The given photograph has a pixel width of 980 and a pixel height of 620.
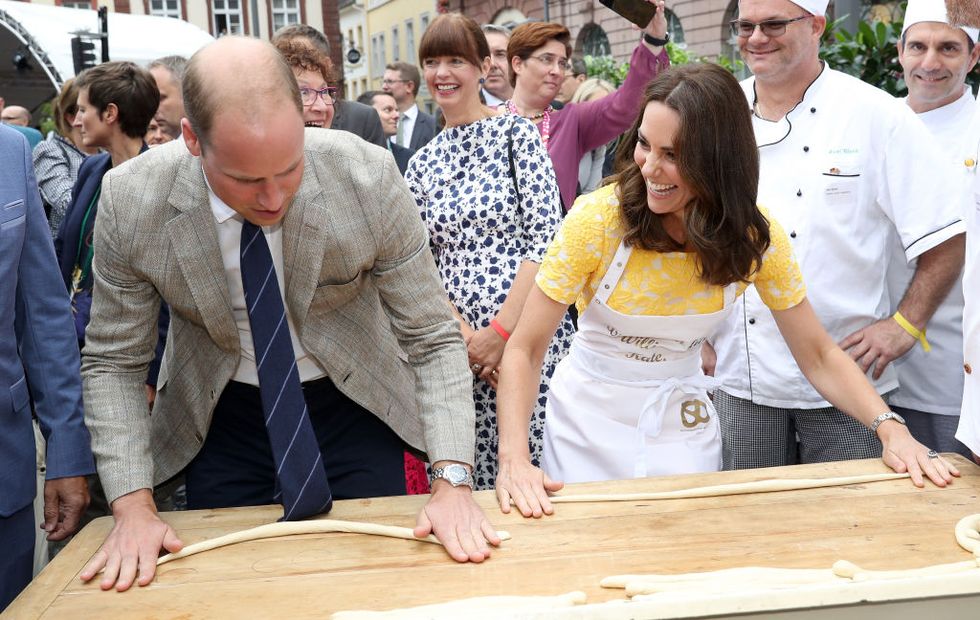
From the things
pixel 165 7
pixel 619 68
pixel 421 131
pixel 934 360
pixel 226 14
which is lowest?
pixel 934 360

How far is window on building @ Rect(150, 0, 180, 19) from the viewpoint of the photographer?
46156 millimetres

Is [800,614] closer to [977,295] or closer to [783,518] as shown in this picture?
[783,518]

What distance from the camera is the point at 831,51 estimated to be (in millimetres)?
4918

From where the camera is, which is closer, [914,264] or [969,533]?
[969,533]

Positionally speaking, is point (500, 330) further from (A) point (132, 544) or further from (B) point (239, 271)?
(A) point (132, 544)

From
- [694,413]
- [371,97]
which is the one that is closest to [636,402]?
[694,413]

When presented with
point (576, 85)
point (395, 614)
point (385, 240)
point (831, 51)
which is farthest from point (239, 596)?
point (576, 85)

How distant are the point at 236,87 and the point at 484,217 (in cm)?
170

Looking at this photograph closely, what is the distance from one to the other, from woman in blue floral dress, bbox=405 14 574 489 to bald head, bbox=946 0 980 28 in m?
1.51

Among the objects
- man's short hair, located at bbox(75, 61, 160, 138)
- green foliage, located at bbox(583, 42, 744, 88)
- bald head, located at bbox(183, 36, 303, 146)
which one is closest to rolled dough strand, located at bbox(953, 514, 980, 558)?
bald head, located at bbox(183, 36, 303, 146)

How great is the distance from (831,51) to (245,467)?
367cm

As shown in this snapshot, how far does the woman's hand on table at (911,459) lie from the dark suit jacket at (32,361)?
1858 millimetres

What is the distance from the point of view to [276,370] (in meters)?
2.16

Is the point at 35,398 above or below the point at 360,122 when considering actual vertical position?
below
